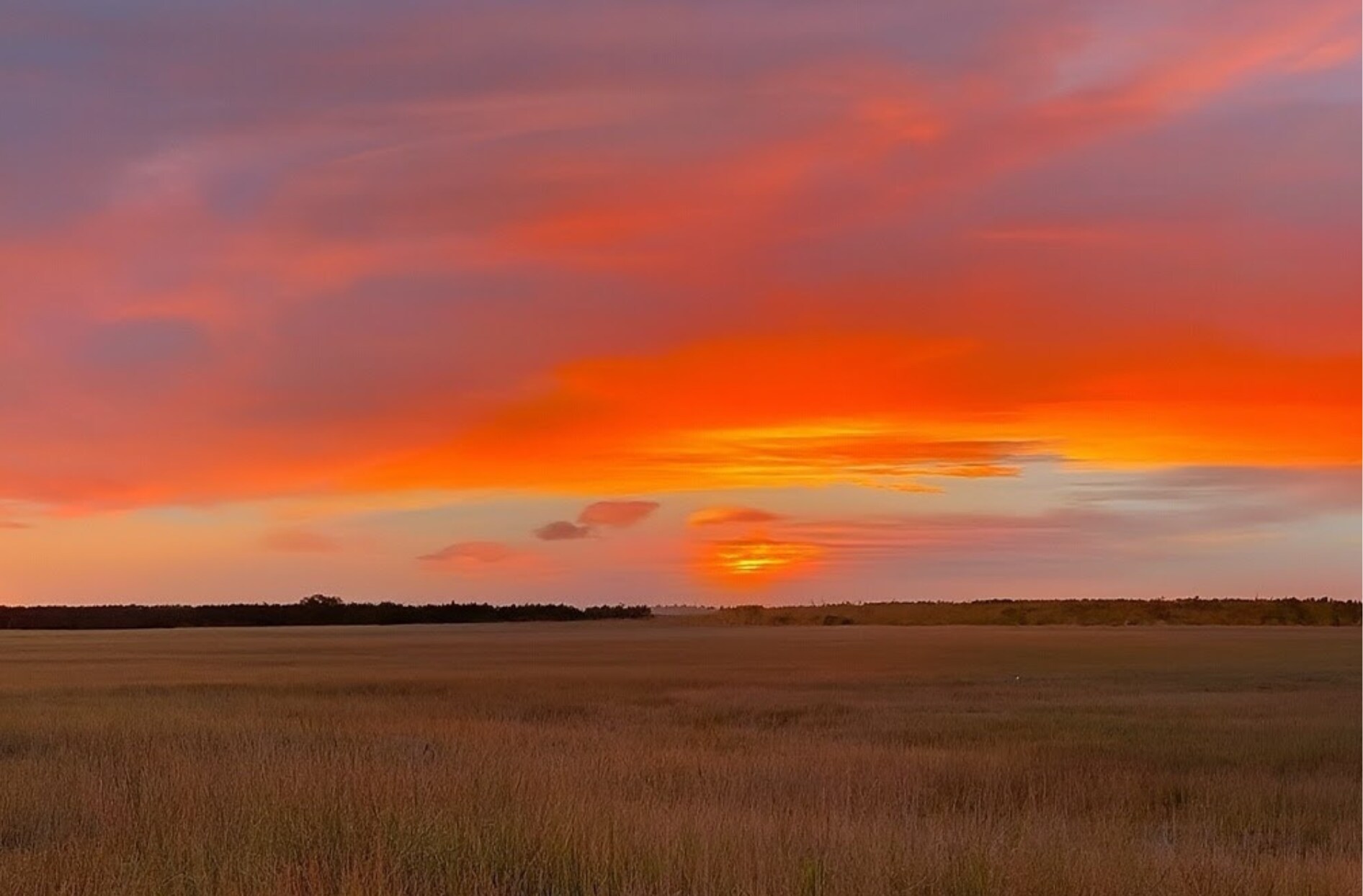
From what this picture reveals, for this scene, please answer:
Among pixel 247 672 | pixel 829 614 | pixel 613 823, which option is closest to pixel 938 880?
pixel 613 823

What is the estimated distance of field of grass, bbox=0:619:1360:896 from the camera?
10.9 m

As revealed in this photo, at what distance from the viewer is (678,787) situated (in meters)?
17.4

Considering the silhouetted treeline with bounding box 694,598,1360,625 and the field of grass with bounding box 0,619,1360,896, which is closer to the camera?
the field of grass with bounding box 0,619,1360,896

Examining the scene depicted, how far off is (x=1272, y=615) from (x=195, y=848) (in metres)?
161

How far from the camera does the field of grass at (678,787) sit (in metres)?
10.9

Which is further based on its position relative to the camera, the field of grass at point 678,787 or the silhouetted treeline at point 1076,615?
the silhouetted treeline at point 1076,615

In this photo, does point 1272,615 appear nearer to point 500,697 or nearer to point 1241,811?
point 500,697

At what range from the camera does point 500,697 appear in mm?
36000

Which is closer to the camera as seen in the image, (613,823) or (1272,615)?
(613,823)

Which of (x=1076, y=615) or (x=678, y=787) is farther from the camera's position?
(x=1076, y=615)

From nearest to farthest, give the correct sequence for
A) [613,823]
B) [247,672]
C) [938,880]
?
[938,880] < [613,823] < [247,672]

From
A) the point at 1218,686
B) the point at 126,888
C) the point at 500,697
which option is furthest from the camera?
the point at 1218,686

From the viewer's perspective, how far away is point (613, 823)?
480 inches

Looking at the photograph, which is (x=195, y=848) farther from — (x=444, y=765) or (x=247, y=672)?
(x=247, y=672)
